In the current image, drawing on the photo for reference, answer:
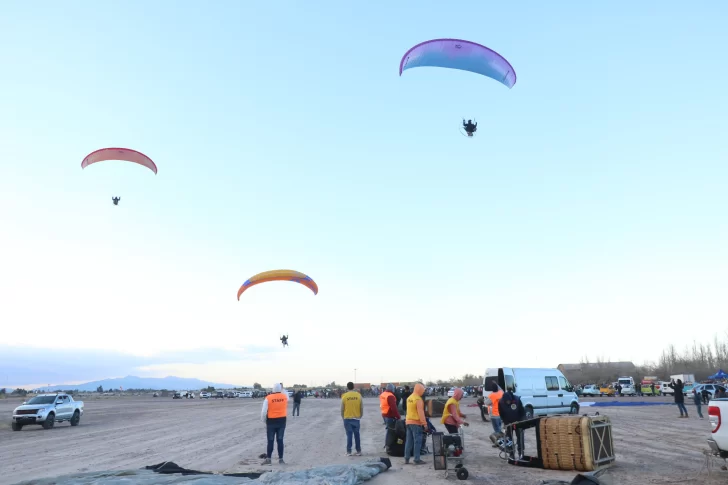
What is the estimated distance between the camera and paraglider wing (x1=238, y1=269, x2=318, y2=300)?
30547 millimetres

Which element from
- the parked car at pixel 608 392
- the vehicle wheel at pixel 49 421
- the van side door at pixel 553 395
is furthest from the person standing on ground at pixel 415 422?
the parked car at pixel 608 392

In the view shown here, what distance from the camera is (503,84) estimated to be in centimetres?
1923

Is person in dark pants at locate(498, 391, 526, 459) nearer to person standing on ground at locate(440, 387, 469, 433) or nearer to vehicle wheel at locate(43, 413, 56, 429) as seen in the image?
person standing on ground at locate(440, 387, 469, 433)

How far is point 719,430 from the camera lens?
26.8ft

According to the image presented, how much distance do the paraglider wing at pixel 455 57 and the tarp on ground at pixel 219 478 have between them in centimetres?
1279

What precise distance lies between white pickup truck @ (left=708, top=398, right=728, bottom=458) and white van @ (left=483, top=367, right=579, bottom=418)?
13.1 meters

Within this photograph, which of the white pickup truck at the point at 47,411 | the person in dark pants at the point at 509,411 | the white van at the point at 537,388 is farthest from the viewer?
the white pickup truck at the point at 47,411

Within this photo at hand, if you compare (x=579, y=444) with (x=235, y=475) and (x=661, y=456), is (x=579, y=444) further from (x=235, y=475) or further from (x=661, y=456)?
(x=235, y=475)

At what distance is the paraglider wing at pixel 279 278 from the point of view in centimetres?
3055

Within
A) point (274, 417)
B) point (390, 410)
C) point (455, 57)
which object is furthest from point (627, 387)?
point (274, 417)

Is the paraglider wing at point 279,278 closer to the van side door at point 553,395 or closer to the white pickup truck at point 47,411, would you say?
the white pickup truck at point 47,411

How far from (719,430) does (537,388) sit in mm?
14599

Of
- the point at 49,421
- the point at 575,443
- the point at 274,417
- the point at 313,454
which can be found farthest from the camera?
the point at 49,421

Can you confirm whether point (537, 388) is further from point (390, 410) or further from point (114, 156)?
point (114, 156)
